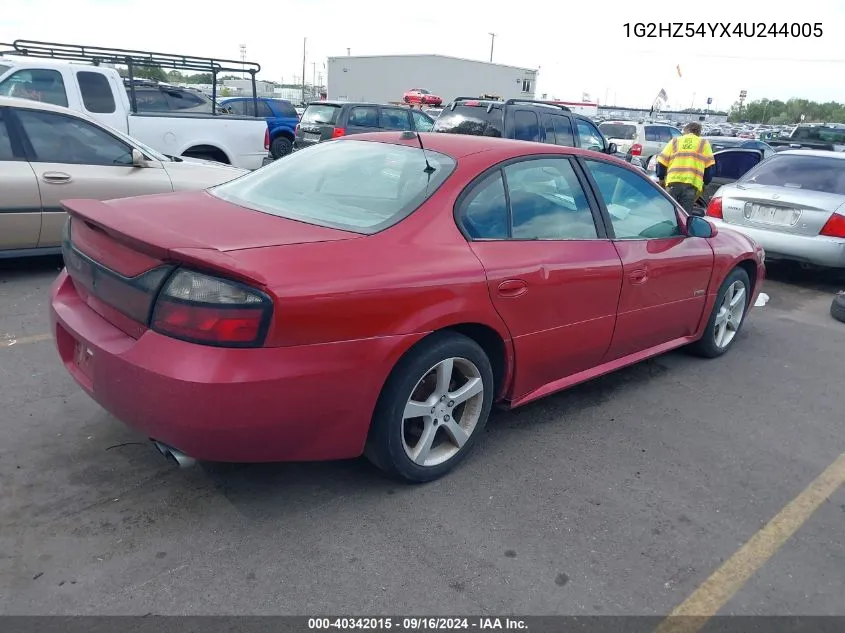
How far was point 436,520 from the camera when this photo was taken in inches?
116

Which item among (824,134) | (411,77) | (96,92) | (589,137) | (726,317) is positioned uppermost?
(411,77)

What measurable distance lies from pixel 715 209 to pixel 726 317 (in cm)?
335

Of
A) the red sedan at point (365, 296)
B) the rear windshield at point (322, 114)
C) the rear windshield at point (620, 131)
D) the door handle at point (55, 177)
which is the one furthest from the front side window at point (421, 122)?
the red sedan at point (365, 296)

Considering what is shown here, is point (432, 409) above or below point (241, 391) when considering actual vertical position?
below

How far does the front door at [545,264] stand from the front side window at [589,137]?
9.01m

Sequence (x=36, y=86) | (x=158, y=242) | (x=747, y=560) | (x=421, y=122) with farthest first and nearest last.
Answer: (x=421, y=122)
(x=36, y=86)
(x=747, y=560)
(x=158, y=242)

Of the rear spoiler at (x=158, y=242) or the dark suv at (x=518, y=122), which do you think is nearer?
the rear spoiler at (x=158, y=242)

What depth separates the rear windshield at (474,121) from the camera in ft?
36.2

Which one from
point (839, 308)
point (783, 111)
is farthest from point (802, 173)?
point (783, 111)

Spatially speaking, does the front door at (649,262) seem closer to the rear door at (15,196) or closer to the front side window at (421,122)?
the rear door at (15,196)

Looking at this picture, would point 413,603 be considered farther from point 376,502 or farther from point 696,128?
point 696,128

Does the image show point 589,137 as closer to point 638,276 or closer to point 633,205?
point 633,205

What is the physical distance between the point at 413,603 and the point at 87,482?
1546mm

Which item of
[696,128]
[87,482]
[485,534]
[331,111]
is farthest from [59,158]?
[331,111]
